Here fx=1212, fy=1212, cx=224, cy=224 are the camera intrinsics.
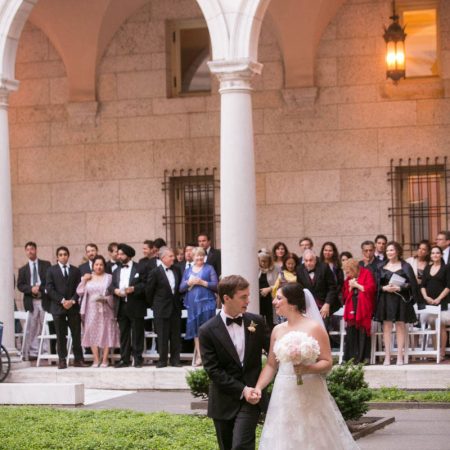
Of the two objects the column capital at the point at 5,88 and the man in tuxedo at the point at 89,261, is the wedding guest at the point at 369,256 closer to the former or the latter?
the man in tuxedo at the point at 89,261

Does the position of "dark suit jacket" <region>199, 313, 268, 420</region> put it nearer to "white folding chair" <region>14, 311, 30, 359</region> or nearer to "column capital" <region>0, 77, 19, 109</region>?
"column capital" <region>0, 77, 19, 109</region>

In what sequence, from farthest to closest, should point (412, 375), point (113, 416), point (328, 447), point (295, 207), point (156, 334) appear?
point (295, 207), point (156, 334), point (412, 375), point (113, 416), point (328, 447)

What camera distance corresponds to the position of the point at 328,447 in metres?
8.98

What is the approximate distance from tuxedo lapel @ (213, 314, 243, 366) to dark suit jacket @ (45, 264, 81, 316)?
35.3ft

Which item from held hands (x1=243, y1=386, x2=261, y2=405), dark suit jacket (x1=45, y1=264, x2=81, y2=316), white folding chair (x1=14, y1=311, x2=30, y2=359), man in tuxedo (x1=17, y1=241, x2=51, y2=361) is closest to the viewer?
held hands (x1=243, y1=386, x2=261, y2=405)

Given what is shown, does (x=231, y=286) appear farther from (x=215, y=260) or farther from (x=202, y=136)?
(x=202, y=136)

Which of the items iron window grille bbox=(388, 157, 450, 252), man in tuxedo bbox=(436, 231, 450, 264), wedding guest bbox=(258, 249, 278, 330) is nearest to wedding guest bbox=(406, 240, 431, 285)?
man in tuxedo bbox=(436, 231, 450, 264)

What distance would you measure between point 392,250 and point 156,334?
13.4 feet

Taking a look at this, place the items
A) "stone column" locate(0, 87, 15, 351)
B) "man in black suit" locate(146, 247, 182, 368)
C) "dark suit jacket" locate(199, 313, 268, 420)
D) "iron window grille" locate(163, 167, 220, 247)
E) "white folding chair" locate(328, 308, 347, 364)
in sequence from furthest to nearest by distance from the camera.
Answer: "iron window grille" locate(163, 167, 220, 247) → "stone column" locate(0, 87, 15, 351) → "man in black suit" locate(146, 247, 182, 368) → "white folding chair" locate(328, 308, 347, 364) → "dark suit jacket" locate(199, 313, 268, 420)

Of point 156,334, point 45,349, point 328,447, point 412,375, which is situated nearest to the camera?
point 328,447

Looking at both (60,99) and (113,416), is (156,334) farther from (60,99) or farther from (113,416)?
(60,99)

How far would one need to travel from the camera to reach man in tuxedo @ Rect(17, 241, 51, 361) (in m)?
20.5

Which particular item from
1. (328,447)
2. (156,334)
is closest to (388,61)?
(156,334)

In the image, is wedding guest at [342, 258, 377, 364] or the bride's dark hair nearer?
the bride's dark hair
